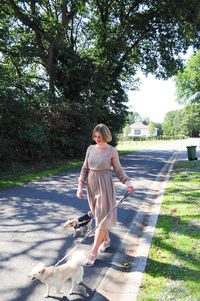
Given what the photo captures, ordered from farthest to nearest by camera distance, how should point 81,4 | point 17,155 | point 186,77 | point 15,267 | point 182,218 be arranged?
point 186,77 < point 81,4 < point 17,155 < point 182,218 < point 15,267

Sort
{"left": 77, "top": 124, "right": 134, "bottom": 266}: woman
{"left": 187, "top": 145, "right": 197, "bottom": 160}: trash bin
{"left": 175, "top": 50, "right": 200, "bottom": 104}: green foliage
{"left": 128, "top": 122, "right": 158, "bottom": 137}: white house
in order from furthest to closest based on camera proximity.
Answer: {"left": 128, "top": 122, "right": 158, "bottom": 137}: white house → {"left": 175, "top": 50, "right": 200, "bottom": 104}: green foliage → {"left": 187, "top": 145, "right": 197, "bottom": 160}: trash bin → {"left": 77, "top": 124, "right": 134, "bottom": 266}: woman

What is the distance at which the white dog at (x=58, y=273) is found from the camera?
8.29 ft

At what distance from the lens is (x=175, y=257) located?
3.44 metres

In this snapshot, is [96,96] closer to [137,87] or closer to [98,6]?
[98,6]

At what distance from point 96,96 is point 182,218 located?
561 inches

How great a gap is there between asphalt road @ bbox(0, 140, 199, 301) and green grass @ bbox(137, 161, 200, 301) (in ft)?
1.34

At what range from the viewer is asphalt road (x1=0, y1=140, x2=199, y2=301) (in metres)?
2.88

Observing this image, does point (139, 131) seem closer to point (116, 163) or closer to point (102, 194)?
point (116, 163)

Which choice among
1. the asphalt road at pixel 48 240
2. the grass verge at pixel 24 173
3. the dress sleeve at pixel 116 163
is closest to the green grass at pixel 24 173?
the grass verge at pixel 24 173

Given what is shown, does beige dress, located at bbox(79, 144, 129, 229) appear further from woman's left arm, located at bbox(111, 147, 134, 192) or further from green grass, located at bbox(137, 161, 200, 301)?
green grass, located at bbox(137, 161, 200, 301)

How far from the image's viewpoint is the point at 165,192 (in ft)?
24.4

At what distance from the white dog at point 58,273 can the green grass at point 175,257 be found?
0.82 meters

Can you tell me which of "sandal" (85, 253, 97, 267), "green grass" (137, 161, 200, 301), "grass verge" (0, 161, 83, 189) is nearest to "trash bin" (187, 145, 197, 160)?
"grass verge" (0, 161, 83, 189)

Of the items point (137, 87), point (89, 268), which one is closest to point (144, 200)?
point (89, 268)
